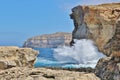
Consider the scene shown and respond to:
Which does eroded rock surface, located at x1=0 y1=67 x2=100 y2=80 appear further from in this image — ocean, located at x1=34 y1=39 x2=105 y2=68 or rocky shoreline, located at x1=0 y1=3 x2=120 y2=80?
ocean, located at x1=34 y1=39 x2=105 y2=68

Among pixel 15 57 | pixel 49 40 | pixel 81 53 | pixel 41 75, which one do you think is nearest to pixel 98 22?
pixel 81 53

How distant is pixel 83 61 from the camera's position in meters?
57.4

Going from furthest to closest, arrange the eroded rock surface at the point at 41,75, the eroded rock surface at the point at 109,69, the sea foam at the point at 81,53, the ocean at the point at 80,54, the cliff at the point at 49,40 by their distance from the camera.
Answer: the cliff at the point at 49,40, the sea foam at the point at 81,53, the ocean at the point at 80,54, the eroded rock surface at the point at 109,69, the eroded rock surface at the point at 41,75

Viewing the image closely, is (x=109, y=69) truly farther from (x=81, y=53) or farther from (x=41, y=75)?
(x=81, y=53)

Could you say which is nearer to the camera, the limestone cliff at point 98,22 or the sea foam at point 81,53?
the limestone cliff at point 98,22

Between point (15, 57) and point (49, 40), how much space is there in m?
137

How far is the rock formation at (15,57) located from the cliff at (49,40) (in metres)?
119

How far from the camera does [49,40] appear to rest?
502ft

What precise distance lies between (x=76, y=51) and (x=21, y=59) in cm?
4312

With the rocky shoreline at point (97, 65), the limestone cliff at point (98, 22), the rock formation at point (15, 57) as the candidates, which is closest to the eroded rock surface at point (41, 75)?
the rocky shoreline at point (97, 65)

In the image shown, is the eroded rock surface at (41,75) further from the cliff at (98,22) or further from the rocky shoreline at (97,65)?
the cliff at (98,22)

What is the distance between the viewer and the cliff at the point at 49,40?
140 metres

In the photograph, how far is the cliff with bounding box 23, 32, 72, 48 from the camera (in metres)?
140

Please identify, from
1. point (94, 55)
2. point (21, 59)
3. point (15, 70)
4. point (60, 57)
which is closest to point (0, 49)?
point (21, 59)
